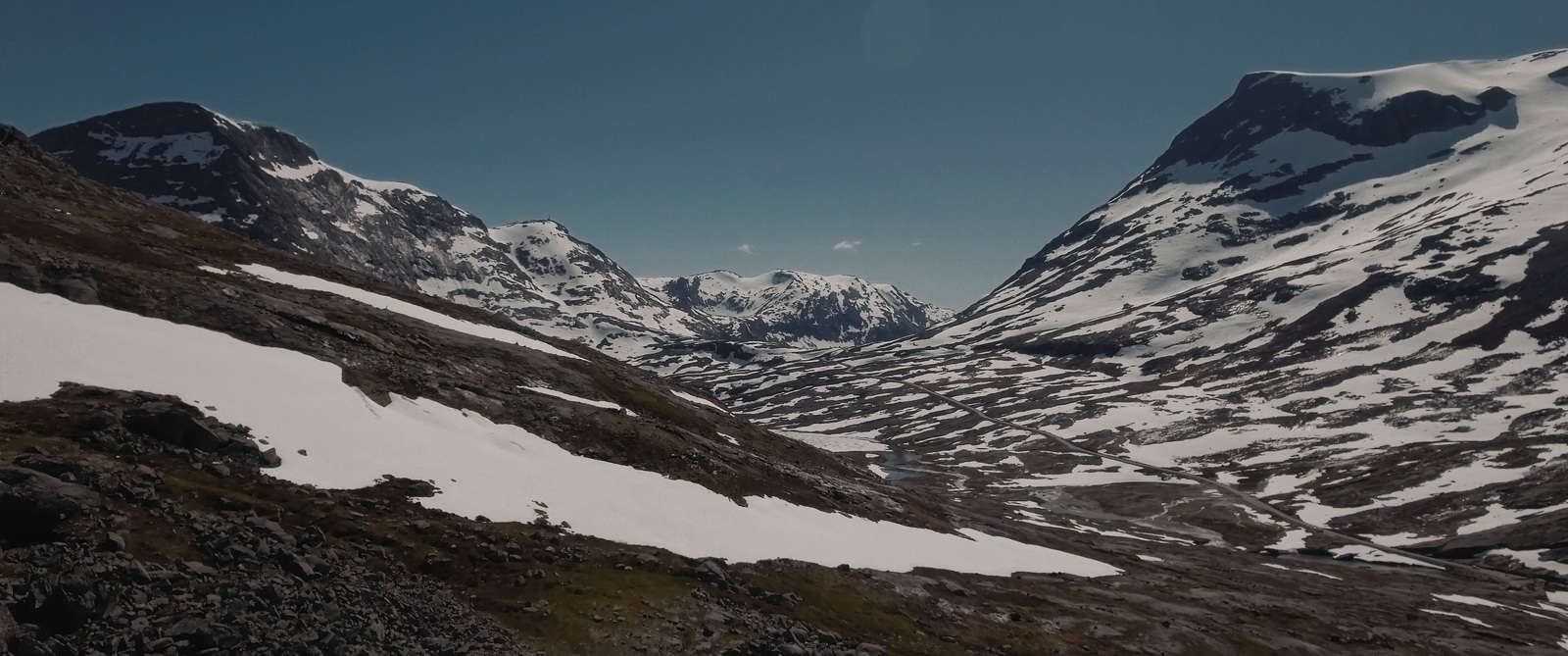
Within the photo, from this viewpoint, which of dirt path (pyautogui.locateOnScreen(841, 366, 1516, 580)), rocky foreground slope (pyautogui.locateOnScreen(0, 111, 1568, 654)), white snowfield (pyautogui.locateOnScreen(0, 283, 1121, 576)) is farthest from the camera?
dirt path (pyautogui.locateOnScreen(841, 366, 1516, 580))

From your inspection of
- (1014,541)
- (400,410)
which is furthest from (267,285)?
(1014,541)

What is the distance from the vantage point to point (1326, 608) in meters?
76.6

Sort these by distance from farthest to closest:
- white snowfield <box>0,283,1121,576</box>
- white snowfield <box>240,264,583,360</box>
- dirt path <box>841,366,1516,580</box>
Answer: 1. dirt path <box>841,366,1516,580</box>
2. white snowfield <box>240,264,583,360</box>
3. white snowfield <box>0,283,1121,576</box>

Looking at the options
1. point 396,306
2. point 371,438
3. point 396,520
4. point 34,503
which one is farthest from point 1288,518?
point 34,503

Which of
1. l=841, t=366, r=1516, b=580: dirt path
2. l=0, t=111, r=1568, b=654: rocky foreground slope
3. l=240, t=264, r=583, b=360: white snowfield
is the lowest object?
l=841, t=366, r=1516, b=580: dirt path

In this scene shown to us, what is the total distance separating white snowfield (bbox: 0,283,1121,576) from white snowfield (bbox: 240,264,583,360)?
113 feet

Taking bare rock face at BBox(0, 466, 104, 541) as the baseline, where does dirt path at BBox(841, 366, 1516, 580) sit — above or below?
below

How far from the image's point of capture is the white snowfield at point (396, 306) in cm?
8081

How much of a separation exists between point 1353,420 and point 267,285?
212645mm

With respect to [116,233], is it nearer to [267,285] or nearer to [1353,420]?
[267,285]

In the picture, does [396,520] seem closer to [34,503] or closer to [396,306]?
[34,503]

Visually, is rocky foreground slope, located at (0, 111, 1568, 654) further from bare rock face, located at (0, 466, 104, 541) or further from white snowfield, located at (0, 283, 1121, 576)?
white snowfield, located at (0, 283, 1121, 576)

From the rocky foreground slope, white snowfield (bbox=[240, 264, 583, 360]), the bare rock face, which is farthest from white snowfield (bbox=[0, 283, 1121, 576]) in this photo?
white snowfield (bbox=[240, 264, 583, 360])

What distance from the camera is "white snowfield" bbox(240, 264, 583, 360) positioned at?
80812 millimetres
